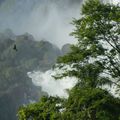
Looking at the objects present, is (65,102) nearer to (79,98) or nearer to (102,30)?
(79,98)

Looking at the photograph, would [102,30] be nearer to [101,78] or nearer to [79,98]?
[101,78]

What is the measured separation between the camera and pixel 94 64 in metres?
33.2

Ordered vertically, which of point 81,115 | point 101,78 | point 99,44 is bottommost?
point 81,115

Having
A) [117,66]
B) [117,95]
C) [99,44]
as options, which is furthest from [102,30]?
[117,95]

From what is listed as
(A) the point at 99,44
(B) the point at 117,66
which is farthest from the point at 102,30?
(B) the point at 117,66

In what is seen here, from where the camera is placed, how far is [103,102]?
104 ft

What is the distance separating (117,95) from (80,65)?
445cm

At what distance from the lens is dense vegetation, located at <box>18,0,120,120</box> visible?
32.3 metres

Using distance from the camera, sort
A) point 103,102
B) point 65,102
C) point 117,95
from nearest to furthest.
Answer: point 103,102
point 117,95
point 65,102

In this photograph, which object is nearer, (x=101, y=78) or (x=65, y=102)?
(x=101, y=78)

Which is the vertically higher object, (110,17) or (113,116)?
(110,17)

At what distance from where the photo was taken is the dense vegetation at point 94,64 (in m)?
32.3

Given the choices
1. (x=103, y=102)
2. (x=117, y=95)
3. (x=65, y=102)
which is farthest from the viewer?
(x=65, y=102)

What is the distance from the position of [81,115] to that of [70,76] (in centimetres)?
384
